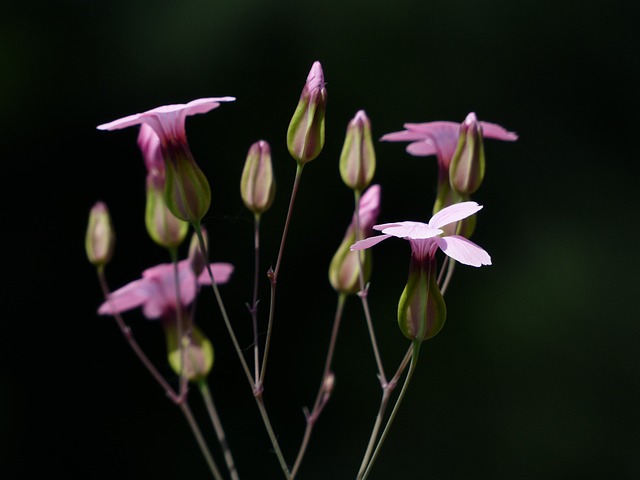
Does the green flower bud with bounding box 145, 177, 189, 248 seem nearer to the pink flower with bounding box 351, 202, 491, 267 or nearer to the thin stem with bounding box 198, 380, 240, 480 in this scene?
the thin stem with bounding box 198, 380, 240, 480

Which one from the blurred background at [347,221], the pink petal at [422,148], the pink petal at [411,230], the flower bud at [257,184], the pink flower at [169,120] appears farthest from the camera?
the blurred background at [347,221]

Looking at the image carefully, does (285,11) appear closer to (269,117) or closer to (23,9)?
(269,117)

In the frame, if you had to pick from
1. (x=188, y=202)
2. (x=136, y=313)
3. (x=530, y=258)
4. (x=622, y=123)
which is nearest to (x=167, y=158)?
(x=188, y=202)

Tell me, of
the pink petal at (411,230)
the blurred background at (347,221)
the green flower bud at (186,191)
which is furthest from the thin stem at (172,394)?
the blurred background at (347,221)

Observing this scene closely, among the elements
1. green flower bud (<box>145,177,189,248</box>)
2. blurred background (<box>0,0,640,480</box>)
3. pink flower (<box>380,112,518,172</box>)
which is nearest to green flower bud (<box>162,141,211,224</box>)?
green flower bud (<box>145,177,189,248</box>)

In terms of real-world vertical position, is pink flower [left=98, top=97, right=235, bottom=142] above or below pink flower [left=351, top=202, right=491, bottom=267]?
above

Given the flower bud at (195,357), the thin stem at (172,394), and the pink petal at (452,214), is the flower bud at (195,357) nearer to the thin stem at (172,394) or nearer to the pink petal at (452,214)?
the thin stem at (172,394)

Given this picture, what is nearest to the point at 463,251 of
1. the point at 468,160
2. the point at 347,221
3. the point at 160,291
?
the point at 468,160
